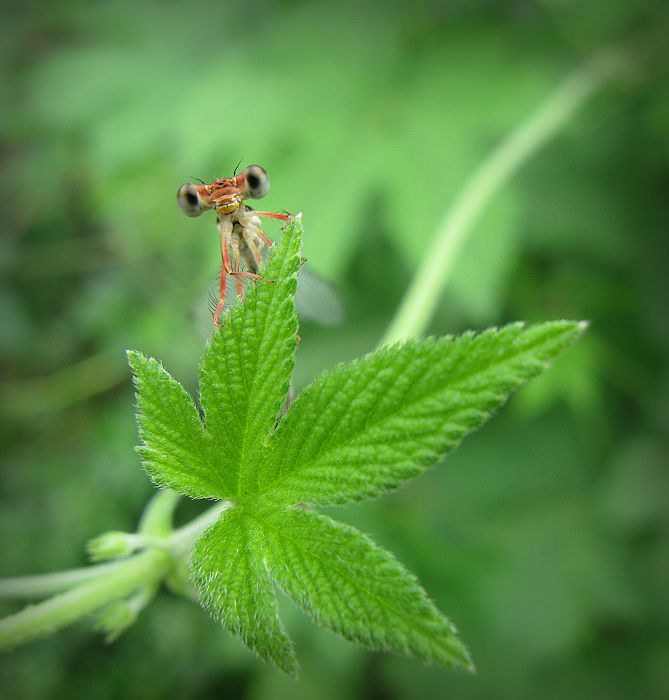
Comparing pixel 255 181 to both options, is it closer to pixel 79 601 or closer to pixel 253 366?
pixel 253 366

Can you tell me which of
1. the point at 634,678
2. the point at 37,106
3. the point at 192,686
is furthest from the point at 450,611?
the point at 37,106

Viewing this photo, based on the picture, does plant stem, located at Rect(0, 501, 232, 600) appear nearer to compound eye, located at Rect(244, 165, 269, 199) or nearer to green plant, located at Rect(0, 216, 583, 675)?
green plant, located at Rect(0, 216, 583, 675)

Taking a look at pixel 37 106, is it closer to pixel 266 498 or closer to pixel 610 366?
pixel 610 366

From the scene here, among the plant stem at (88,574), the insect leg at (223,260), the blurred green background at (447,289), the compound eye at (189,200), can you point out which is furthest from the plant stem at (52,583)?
the blurred green background at (447,289)

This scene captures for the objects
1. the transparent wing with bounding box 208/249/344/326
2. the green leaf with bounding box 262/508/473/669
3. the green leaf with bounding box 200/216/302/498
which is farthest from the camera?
the transparent wing with bounding box 208/249/344/326

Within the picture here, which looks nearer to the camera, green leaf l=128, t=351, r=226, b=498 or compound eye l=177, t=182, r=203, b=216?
green leaf l=128, t=351, r=226, b=498

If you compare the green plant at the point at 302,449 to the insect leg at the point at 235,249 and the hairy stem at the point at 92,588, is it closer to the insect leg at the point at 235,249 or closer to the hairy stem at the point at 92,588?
the hairy stem at the point at 92,588

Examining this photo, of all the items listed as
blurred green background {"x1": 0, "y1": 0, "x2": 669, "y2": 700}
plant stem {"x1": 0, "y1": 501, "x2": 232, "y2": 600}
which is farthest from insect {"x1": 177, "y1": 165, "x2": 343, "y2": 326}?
blurred green background {"x1": 0, "y1": 0, "x2": 669, "y2": 700}
